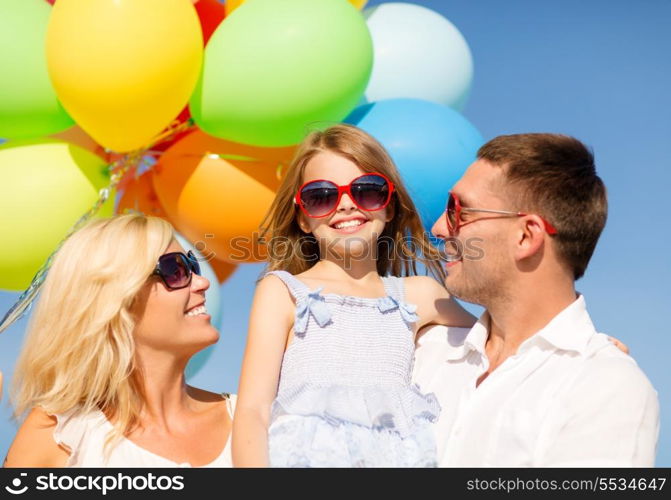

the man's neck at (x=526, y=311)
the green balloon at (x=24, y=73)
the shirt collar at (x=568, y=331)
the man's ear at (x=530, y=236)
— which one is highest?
the green balloon at (x=24, y=73)

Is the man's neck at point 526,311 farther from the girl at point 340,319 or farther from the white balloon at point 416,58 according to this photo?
the white balloon at point 416,58

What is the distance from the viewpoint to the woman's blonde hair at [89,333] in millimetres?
2875

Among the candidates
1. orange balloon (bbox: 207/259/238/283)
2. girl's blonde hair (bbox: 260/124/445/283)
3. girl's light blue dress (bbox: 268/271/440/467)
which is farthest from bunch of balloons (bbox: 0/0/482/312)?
girl's light blue dress (bbox: 268/271/440/467)

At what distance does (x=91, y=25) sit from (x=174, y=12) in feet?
1.34

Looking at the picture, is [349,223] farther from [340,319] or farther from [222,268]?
[222,268]

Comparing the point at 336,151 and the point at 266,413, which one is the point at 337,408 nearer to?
the point at 266,413

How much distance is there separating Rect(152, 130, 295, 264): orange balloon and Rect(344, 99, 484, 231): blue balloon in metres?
0.59

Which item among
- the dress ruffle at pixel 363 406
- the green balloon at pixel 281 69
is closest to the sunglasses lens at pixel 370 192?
the dress ruffle at pixel 363 406

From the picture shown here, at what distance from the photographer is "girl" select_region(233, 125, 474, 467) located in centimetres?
265

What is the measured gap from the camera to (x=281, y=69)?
13.1ft

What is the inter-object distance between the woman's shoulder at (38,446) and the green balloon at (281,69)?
1.89 meters

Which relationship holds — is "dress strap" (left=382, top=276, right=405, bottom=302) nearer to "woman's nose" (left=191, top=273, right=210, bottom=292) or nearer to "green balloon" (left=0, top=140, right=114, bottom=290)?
"woman's nose" (left=191, top=273, right=210, bottom=292)
